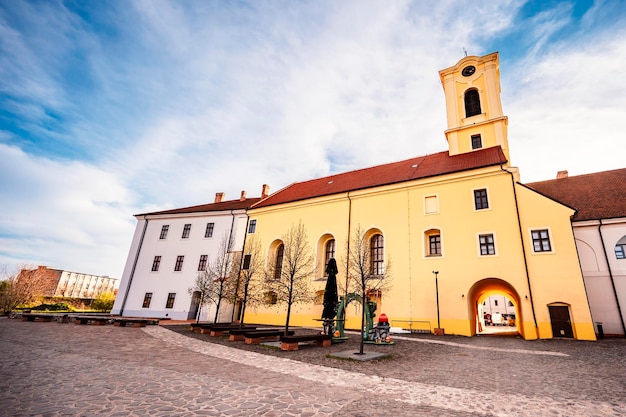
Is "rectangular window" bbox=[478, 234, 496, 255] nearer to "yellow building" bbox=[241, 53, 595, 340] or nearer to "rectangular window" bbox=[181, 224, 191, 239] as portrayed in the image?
"yellow building" bbox=[241, 53, 595, 340]

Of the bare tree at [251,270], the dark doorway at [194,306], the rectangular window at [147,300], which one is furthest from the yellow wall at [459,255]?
the rectangular window at [147,300]

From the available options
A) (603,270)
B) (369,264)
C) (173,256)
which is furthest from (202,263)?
(603,270)

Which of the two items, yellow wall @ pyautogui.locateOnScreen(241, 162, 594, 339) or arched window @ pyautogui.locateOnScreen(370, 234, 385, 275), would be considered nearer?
yellow wall @ pyautogui.locateOnScreen(241, 162, 594, 339)

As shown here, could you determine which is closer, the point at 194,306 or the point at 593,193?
the point at 593,193

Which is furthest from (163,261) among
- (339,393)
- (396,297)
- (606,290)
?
(606,290)

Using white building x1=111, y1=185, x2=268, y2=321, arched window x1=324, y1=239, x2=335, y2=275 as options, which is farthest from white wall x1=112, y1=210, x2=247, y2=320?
arched window x1=324, y1=239, x2=335, y2=275

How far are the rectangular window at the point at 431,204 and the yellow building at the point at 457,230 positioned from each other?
0.06m

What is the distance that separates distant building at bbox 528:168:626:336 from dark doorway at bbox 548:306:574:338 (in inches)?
177

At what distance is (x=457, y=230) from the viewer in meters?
18.9

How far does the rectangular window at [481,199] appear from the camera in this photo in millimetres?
18570

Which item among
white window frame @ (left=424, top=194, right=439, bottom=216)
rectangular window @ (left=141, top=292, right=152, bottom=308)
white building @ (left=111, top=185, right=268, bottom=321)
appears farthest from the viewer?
rectangular window @ (left=141, top=292, right=152, bottom=308)

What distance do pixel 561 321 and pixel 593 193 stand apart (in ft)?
38.8

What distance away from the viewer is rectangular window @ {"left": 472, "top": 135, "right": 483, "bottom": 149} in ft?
77.0

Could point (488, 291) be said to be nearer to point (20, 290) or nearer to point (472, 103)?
point (472, 103)
